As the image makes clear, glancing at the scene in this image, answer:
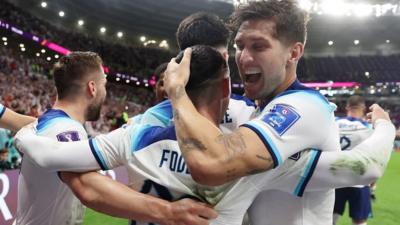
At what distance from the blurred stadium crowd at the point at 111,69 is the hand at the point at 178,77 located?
723 centimetres

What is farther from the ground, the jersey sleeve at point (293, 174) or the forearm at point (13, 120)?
the jersey sleeve at point (293, 174)

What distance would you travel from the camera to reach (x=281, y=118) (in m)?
1.51

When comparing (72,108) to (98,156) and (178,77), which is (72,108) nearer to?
(98,156)

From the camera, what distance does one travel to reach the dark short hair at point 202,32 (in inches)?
86.7

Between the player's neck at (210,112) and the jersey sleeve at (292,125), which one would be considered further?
the player's neck at (210,112)

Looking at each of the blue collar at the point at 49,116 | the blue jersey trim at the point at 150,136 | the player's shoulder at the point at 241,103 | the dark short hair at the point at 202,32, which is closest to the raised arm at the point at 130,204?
the blue jersey trim at the point at 150,136

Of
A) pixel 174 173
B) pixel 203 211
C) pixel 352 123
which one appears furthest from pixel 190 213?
pixel 352 123

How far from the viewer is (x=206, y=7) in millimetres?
29312

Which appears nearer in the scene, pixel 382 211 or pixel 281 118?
pixel 281 118

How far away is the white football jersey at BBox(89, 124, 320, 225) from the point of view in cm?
160

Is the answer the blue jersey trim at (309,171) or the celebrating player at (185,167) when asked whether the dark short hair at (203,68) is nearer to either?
the celebrating player at (185,167)

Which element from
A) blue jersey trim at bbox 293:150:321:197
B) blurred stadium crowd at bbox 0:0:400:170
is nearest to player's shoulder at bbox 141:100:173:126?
blue jersey trim at bbox 293:150:321:197

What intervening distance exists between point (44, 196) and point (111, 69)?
105 feet

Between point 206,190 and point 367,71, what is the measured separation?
1614 inches
